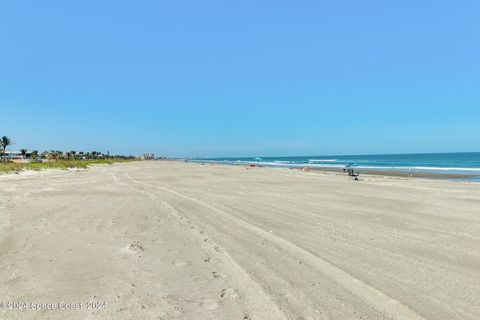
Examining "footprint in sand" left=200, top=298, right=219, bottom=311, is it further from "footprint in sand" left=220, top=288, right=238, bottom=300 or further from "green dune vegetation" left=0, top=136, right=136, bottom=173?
"green dune vegetation" left=0, top=136, right=136, bottom=173

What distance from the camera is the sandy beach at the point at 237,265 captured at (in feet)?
15.7

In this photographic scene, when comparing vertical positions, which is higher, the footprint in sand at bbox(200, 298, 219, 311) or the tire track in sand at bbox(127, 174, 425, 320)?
the footprint in sand at bbox(200, 298, 219, 311)

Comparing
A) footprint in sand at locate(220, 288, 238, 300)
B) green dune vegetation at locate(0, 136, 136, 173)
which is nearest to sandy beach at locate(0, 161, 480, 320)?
footprint in sand at locate(220, 288, 238, 300)

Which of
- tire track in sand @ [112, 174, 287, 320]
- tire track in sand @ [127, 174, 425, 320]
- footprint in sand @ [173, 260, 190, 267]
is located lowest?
tire track in sand @ [127, 174, 425, 320]

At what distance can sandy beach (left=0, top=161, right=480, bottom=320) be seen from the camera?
15.7 feet

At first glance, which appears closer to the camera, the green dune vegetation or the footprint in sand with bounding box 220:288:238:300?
the footprint in sand with bounding box 220:288:238:300

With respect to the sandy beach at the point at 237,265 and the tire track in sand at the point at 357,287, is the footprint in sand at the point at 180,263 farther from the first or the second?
the tire track in sand at the point at 357,287

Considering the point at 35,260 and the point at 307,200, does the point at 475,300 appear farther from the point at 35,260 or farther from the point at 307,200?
the point at 307,200

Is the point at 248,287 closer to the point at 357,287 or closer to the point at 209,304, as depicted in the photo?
the point at 209,304

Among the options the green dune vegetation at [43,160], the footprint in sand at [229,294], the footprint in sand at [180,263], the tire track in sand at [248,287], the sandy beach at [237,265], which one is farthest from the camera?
the green dune vegetation at [43,160]

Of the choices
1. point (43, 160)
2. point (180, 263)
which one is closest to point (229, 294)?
point (180, 263)

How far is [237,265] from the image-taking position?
6645mm

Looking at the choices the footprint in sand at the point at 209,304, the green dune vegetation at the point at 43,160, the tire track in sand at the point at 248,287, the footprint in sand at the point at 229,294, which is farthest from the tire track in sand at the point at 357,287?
the green dune vegetation at the point at 43,160

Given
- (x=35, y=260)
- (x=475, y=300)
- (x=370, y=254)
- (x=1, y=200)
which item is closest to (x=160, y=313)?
(x=35, y=260)
